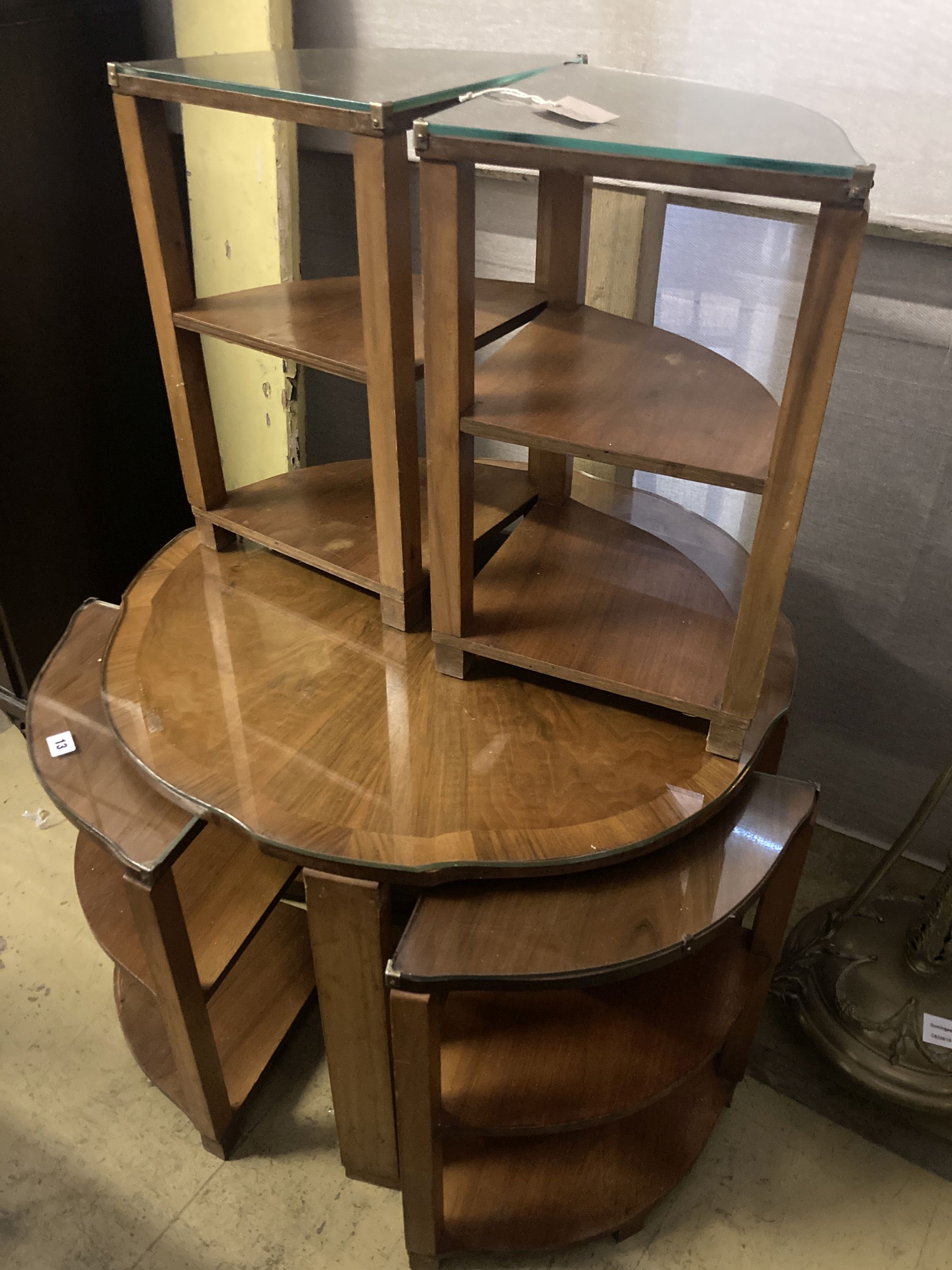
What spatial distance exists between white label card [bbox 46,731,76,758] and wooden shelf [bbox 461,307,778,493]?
71 cm

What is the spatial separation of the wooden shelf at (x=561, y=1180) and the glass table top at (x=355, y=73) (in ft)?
4.51

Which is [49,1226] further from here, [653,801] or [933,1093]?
[933,1093]

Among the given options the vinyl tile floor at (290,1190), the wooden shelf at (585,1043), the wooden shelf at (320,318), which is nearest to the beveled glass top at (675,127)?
the wooden shelf at (320,318)

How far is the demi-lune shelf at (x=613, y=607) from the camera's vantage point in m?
1.16

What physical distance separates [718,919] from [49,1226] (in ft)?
3.66

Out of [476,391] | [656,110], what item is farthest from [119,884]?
[656,110]

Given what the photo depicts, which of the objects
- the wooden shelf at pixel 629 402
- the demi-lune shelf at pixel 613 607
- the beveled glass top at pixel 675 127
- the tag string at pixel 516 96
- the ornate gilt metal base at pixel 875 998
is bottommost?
the ornate gilt metal base at pixel 875 998

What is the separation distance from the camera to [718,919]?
1.04m

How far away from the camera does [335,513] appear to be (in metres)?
1.47

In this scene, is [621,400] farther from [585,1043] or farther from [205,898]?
[205,898]

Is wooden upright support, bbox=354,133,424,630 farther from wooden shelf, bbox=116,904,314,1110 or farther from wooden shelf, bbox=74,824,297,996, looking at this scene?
wooden shelf, bbox=116,904,314,1110

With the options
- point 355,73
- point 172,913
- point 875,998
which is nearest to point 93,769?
point 172,913

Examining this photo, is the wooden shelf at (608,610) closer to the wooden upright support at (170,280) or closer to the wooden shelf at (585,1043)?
the wooden shelf at (585,1043)

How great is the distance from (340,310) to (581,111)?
0.50 metres
